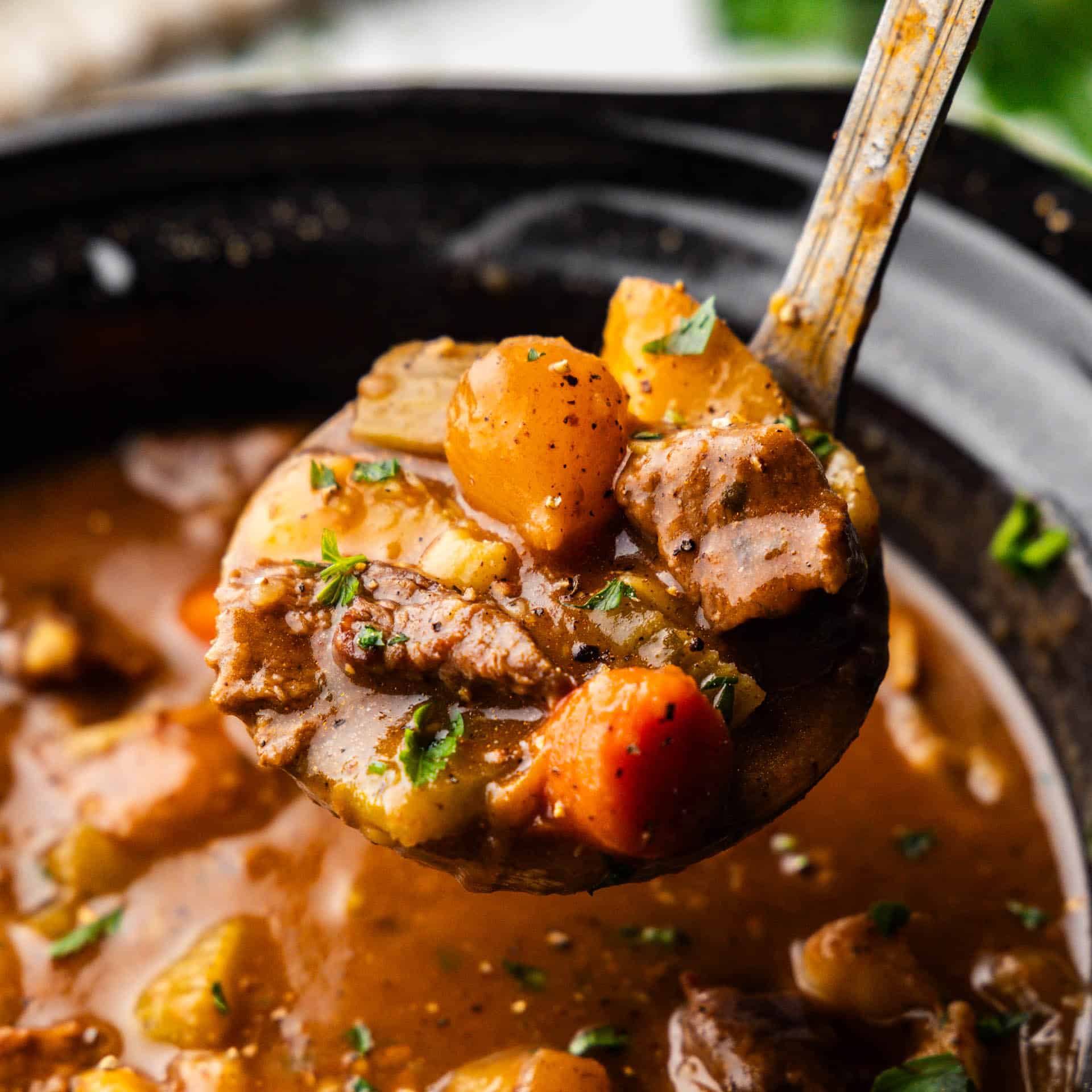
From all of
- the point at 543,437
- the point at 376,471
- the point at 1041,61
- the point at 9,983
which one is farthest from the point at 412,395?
the point at 1041,61

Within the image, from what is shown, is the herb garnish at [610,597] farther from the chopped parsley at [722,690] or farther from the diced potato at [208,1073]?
the diced potato at [208,1073]

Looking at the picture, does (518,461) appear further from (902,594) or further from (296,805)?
(902,594)

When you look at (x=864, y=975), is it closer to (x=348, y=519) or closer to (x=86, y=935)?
(x=348, y=519)

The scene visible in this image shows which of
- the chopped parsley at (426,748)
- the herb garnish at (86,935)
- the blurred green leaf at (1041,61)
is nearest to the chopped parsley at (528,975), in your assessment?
the herb garnish at (86,935)

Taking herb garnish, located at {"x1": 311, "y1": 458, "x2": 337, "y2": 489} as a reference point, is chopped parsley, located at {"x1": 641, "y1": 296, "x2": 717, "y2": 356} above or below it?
above

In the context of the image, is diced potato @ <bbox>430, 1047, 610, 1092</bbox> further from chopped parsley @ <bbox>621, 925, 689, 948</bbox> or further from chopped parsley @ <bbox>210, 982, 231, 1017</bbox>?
chopped parsley @ <bbox>210, 982, 231, 1017</bbox>

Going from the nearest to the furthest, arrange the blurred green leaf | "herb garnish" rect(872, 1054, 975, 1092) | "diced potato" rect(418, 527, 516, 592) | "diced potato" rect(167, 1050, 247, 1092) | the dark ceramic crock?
1. "diced potato" rect(418, 527, 516, 592)
2. "herb garnish" rect(872, 1054, 975, 1092)
3. "diced potato" rect(167, 1050, 247, 1092)
4. the dark ceramic crock
5. the blurred green leaf

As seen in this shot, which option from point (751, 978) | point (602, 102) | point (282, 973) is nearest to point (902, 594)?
point (751, 978)

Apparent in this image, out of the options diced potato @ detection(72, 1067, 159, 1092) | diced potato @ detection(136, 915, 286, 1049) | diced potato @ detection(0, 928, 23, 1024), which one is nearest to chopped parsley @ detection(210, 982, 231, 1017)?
diced potato @ detection(136, 915, 286, 1049)

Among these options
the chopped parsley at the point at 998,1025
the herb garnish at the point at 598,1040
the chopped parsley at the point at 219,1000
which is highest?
the chopped parsley at the point at 998,1025
